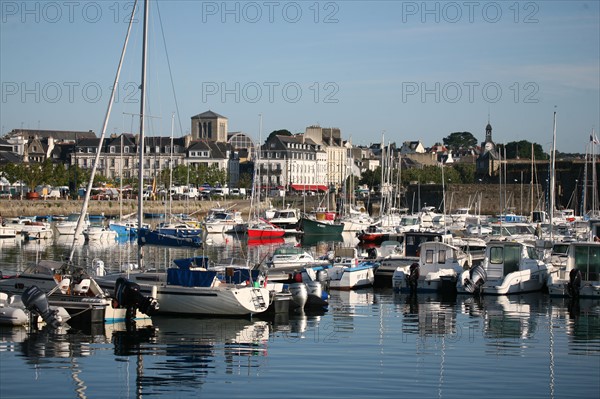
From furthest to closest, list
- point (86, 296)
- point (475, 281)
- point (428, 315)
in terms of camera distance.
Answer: point (475, 281) → point (428, 315) → point (86, 296)

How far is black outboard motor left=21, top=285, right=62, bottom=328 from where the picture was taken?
1028 inches

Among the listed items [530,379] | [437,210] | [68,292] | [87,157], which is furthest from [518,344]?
[87,157]

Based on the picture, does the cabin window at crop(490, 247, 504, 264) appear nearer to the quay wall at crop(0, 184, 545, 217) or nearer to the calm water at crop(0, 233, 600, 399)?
the calm water at crop(0, 233, 600, 399)

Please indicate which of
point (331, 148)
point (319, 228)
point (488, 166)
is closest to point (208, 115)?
point (331, 148)

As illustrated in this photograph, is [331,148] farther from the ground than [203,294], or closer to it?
farther from the ground

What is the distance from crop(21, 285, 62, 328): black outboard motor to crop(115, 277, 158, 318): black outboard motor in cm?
199

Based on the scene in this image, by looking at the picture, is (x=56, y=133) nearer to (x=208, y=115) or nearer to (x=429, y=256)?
(x=208, y=115)

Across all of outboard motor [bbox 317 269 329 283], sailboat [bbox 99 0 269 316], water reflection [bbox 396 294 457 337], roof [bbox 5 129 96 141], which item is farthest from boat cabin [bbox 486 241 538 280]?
roof [bbox 5 129 96 141]

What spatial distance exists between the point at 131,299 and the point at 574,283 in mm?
16182

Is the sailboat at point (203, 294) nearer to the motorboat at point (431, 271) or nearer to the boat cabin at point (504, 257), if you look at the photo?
the motorboat at point (431, 271)

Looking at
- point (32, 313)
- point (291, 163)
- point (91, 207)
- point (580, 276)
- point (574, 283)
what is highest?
point (291, 163)

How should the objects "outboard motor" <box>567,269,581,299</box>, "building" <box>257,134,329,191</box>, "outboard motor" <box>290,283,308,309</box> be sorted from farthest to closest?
"building" <box>257,134,329,191</box>
"outboard motor" <box>567,269,581,299</box>
"outboard motor" <box>290,283,308,309</box>

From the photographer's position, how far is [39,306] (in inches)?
1029

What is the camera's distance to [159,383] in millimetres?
20203
